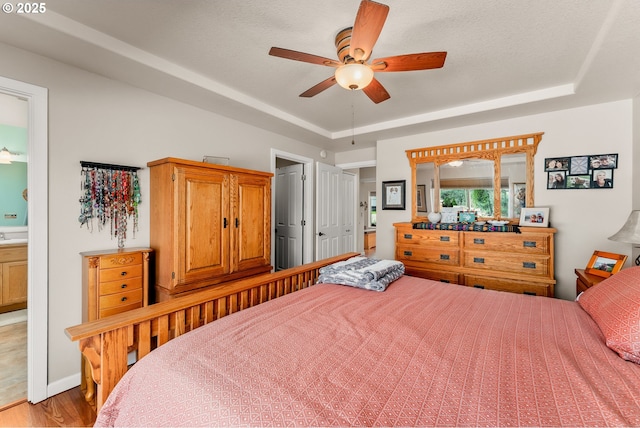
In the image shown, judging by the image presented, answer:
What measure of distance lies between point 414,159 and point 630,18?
2.45m

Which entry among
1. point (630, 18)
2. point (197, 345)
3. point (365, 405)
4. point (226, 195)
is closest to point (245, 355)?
point (197, 345)

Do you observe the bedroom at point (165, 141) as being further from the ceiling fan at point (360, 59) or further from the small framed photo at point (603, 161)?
the ceiling fan at point (360, 59)

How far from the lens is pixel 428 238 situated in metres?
3.39

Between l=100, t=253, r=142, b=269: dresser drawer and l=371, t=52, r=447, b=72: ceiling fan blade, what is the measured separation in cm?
232

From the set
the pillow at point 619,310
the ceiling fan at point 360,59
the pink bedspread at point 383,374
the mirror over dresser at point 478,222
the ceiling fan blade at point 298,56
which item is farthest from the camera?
the mirror over dresser at point 478,222

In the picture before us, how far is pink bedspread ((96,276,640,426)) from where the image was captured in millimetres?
769

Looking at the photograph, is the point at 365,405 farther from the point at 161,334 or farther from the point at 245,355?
the point at 161,334

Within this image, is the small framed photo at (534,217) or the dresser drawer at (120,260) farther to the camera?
the small framed photo at (534,217)

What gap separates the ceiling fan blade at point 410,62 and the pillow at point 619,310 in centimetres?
150

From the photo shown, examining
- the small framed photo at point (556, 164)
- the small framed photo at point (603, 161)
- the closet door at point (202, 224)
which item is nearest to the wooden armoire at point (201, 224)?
the closet door at point (202, 224)

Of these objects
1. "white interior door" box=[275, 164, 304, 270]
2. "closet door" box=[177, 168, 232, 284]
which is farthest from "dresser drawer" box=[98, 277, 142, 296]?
"white interior door" box=[275, 164, 304, 270]

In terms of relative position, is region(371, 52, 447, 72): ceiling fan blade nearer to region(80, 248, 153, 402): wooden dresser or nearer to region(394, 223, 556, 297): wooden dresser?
region(394, 223, 556, 297): wooden dresser

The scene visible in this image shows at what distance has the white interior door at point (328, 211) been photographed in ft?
14.6

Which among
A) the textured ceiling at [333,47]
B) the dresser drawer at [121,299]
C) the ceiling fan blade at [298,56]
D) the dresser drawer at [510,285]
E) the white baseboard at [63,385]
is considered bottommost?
the white baseboard at [63,385]
